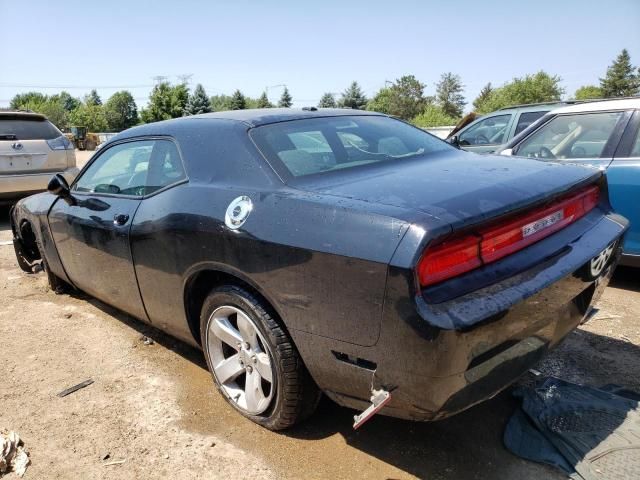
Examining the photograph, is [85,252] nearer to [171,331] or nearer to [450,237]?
[171,331]

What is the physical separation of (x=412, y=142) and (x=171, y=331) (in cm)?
186

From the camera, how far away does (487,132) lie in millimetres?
7348

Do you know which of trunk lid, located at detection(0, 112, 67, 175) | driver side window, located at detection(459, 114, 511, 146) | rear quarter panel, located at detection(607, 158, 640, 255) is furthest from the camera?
driver side window, located at detection(459, 114, 511, 146)

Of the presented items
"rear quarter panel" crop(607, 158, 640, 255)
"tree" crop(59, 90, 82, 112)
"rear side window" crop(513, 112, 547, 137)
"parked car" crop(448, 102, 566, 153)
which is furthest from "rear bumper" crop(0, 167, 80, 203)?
"tree" crop(59, 90, 82, 112)

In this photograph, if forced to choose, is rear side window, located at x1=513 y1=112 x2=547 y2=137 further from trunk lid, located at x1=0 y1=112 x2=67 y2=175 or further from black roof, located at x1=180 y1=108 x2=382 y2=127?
trunk lid, located at x1=0 y1=112 x2=67 y2=175

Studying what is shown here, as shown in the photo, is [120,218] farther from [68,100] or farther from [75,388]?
[68,100]

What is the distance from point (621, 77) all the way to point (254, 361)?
82.3 meters

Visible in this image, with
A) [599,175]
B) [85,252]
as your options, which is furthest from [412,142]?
[85,252]

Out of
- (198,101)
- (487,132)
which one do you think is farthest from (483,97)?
(487,132)

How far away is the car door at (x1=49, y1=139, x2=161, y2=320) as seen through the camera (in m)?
3.04

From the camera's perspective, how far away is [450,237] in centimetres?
175

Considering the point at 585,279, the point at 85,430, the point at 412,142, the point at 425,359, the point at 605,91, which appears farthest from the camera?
the point at 605,91

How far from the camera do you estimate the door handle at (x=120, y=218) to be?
9.70 feet

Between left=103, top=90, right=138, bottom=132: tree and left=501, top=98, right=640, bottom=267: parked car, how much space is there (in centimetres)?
9630
